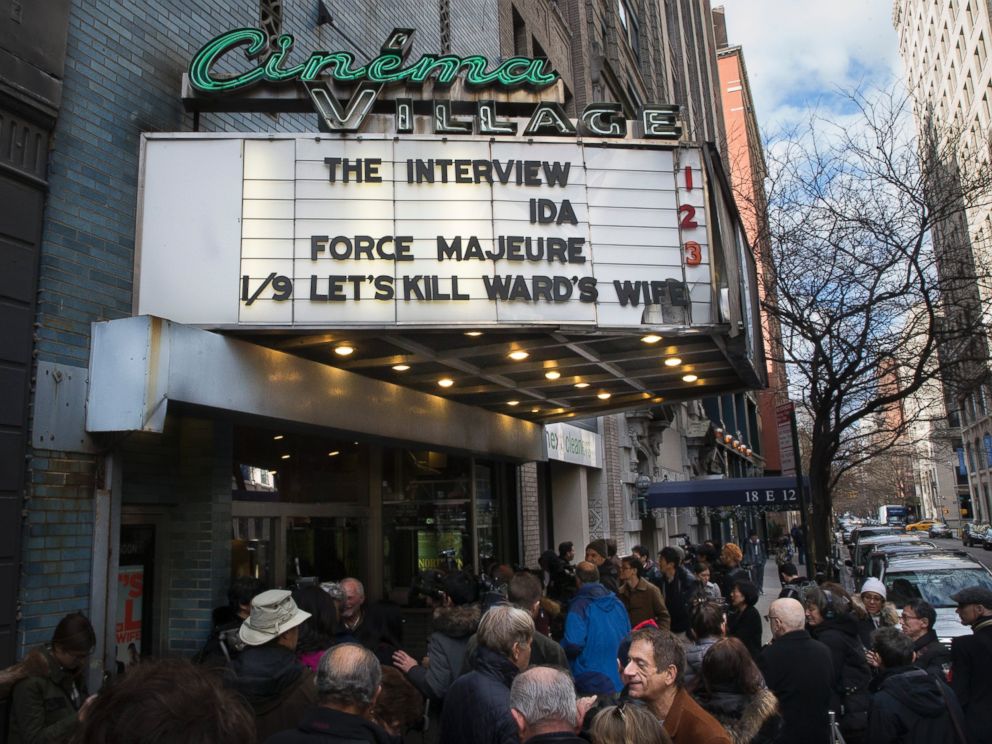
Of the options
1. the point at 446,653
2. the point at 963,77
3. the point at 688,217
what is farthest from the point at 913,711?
the point at 963,77

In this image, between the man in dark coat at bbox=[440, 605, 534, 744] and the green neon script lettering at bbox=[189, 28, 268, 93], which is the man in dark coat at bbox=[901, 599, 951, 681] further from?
the green neon script lettering at bbox=[189, 28, 268, 93]

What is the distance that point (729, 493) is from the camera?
20.8 meters

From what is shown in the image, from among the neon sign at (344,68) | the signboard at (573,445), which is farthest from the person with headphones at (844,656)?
the signboard at (573,445)

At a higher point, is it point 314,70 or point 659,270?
point 314,70

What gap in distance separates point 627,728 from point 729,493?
1885cm

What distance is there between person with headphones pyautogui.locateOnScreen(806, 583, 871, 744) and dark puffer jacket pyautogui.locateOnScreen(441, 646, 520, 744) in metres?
2.73

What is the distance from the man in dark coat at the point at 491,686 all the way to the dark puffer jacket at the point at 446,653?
3.23 feet

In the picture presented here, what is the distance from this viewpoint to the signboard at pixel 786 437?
14766 mm

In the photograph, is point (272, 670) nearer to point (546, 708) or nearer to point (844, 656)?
point (546, 708)

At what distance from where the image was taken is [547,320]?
7801 mm

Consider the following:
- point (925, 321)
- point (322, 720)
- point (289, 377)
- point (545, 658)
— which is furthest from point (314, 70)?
point (925, 321)

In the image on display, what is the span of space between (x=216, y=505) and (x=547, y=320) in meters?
3.82

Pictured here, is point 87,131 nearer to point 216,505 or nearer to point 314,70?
point 314,70

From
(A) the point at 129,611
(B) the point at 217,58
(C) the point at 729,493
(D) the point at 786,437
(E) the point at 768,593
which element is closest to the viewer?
(A) the point at 129,611
